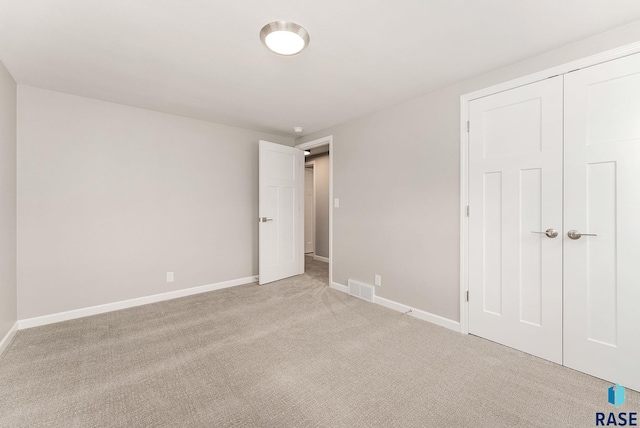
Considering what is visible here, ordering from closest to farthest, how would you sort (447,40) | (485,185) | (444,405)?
1. (444,405)
2. (447,40)
3. (485,185)

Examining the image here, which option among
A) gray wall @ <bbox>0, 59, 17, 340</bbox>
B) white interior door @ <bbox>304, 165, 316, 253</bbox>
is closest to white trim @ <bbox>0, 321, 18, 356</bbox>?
gray wall @ <bbox>0, 59, 17, 340</bbox>

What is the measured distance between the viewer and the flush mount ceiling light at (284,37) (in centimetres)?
175

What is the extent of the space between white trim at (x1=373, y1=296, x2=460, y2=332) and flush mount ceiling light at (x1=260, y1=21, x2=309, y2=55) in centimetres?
270

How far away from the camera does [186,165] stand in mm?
3611

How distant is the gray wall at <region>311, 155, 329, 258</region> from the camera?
19.9 ft

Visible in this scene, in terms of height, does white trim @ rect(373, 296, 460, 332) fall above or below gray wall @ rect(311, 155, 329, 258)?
below

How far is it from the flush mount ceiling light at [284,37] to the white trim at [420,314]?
106 inches

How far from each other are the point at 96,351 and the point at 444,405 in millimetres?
2645

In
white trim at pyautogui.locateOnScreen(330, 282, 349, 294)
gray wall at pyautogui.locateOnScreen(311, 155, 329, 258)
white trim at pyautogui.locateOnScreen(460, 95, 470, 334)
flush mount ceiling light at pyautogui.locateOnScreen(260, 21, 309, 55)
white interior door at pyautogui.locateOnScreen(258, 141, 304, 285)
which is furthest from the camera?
gray wall at pyautogui.locateOnScreen(311, 155, 329, 258)

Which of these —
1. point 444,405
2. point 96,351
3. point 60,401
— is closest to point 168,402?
point 60,401

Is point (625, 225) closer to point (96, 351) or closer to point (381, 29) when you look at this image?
point (381, 29)

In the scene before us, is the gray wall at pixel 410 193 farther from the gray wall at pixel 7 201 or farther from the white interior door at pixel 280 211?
the gray wall at pixel 7 201

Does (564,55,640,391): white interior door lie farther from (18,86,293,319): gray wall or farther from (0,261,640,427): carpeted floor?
(18,86,293,319): gray wall

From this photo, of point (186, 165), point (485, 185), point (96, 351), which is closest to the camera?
point (96, 351)
